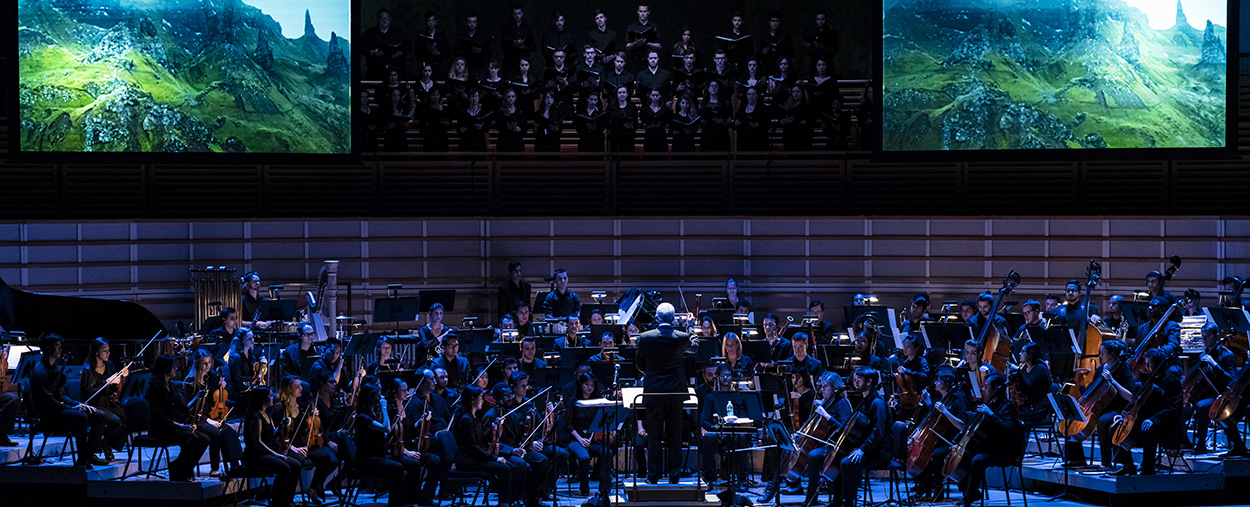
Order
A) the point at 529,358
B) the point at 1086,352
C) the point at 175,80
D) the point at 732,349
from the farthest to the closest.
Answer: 1. the point at 175,80
2. the point at 732,349
3. the point at 1086,352
4. the point at 529,358

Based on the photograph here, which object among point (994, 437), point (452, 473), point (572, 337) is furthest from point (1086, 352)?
point (452, 473)

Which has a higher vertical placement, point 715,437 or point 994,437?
point 994,437

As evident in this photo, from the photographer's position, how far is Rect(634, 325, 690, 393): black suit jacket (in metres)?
11.8

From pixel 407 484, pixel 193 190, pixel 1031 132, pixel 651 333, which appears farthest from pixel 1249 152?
pixel 193 190

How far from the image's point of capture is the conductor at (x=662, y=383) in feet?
38.7

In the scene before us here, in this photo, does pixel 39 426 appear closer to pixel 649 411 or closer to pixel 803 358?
pixel 649 411

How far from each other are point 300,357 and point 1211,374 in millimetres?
9199

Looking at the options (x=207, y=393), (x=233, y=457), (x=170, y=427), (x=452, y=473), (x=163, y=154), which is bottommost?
(x=452, y=473)

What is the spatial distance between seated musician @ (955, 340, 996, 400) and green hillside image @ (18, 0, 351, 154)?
9.35 m

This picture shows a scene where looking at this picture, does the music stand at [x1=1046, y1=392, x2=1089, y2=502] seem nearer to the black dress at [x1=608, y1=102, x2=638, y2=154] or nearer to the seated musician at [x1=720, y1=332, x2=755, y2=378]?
the seated musician at [x1=720, y1=332, x2=755, y2=378]

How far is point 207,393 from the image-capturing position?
507 inches

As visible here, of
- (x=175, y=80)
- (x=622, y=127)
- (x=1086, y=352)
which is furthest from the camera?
(x=622, y=127)

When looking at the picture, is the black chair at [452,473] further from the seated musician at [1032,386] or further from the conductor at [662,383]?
the seated musician at [1032,386]

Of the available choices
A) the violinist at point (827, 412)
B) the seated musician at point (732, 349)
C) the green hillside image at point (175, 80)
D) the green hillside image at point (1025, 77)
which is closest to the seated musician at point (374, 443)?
the violinist at point (827, 412)
